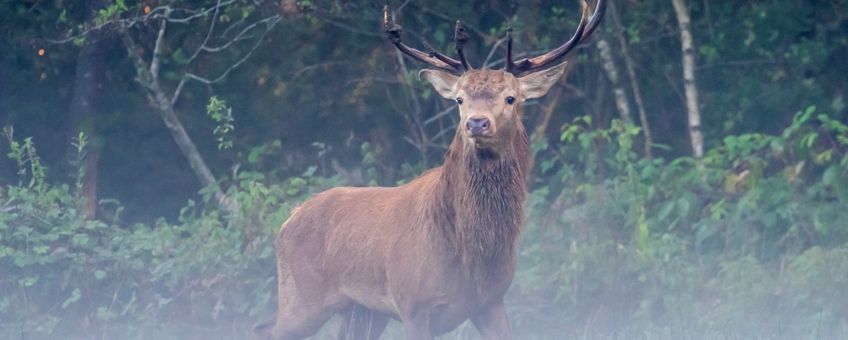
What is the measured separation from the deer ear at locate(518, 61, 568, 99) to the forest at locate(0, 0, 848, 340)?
1883mm

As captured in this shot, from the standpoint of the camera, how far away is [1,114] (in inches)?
490

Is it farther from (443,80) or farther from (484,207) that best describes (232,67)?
(484,207)

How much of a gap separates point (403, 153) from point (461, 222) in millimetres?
5134

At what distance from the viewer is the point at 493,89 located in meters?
6.96

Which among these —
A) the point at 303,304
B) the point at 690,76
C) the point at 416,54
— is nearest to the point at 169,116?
the point at 690,76

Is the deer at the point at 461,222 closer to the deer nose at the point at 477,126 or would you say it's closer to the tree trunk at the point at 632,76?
the deer nose at the point at 477,126

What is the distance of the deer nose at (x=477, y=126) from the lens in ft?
22.0

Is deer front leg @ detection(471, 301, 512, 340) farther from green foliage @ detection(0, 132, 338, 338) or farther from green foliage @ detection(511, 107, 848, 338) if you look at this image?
green foliage @ detection(0, 132, 338, 338)

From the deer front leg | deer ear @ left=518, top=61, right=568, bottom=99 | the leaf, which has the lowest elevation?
the leaf

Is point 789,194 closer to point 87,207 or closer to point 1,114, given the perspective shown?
point 87,207

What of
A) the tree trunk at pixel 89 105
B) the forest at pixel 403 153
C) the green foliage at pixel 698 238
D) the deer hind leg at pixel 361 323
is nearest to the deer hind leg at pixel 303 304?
the deer hind leg at pixel 361 323

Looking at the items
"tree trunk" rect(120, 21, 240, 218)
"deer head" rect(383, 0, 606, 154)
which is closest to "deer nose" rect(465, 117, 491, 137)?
"deer head" rect(383, 0, 606, 154)

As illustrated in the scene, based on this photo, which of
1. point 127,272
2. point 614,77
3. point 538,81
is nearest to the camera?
point 538,81

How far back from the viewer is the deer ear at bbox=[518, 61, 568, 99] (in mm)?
7312
